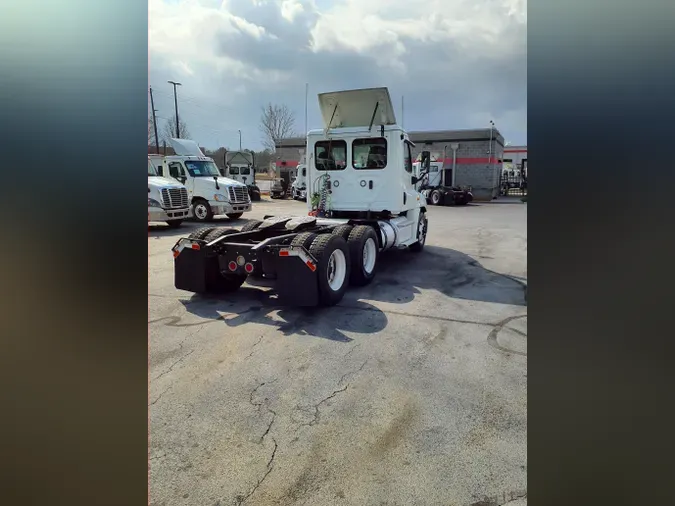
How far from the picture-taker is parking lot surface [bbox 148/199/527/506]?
2232 millimetres

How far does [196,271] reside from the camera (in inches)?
222

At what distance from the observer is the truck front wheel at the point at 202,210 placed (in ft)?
50.5

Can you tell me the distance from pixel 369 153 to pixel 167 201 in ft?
26.0

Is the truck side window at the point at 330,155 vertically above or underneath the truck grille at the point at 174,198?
above

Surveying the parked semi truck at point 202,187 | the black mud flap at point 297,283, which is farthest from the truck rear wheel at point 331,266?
the parked semi truck at point 202,187

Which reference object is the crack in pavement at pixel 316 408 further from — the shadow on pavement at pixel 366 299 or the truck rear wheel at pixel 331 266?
the truck rear wheel at pixel 331 266

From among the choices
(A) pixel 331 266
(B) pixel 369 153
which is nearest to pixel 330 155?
(B) pixel 369 153

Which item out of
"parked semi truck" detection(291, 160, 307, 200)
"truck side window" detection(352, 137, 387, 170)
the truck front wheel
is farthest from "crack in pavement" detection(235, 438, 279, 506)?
"parked semi truck" detection(291, 160, 307, 200)

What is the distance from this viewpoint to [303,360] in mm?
3773

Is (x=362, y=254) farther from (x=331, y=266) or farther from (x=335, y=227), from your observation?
(x=331, y=266)

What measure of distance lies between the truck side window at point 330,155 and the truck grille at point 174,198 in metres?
6.87

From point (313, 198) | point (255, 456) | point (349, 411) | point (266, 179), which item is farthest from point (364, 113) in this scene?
point (266, 179)

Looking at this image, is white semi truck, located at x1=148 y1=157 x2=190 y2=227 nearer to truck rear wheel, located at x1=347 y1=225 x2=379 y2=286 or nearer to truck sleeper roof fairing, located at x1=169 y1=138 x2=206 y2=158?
truck sleeper roof fairing, located at x1=169 y1=138 x2=206 y2=158
